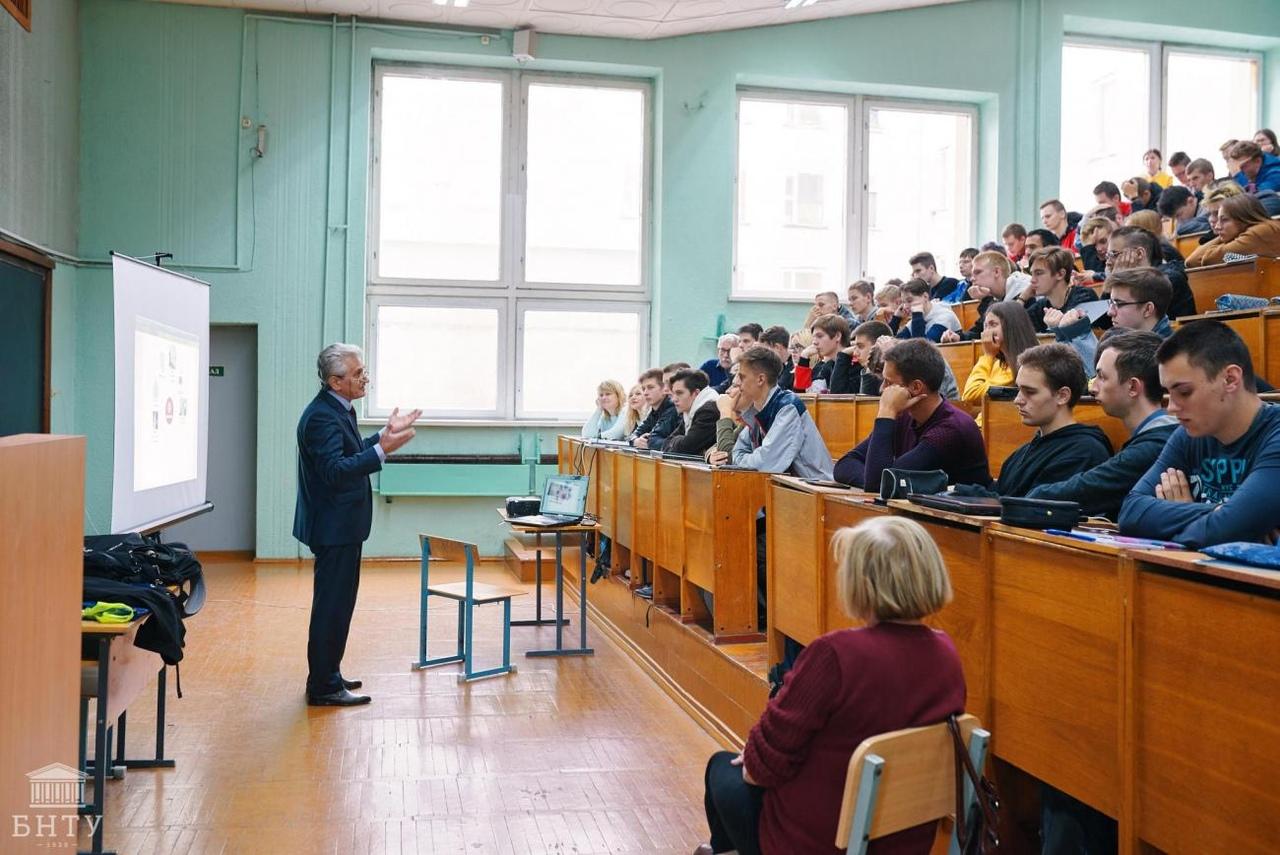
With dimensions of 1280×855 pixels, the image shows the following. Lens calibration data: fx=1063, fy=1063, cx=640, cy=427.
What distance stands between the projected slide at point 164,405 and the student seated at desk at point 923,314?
4.24 meters

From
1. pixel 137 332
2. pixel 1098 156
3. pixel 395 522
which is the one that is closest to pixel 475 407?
pixel 395 522

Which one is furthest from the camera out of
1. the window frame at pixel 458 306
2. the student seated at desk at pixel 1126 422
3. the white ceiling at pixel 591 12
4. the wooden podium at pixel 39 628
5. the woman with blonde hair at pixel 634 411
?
the window frame at pixel 458 306

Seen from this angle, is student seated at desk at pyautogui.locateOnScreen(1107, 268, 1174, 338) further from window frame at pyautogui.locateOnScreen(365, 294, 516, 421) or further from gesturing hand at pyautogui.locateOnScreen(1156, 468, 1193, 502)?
window frame at pyautogui.locateOnScreen(365, 294, 516, 421)

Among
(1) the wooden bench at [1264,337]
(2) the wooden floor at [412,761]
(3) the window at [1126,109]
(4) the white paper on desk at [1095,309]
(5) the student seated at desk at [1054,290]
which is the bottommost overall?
(2) the wooden floor at [412,761]

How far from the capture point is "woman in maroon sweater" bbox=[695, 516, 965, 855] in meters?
1.90

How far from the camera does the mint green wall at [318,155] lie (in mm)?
8516

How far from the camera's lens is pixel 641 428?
7496mm

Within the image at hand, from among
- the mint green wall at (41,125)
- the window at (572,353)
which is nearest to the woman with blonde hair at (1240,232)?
the window at (572,353)

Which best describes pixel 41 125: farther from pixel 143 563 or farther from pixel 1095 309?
pixel 1095 309

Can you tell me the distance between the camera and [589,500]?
746cm

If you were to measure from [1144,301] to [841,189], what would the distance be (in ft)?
21.4

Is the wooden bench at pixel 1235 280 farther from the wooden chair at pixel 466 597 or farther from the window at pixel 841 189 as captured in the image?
the window at pixel 841 189

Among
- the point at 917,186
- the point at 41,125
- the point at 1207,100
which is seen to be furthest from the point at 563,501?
the point at 1207,100

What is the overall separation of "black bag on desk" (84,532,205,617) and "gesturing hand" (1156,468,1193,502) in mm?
2916
